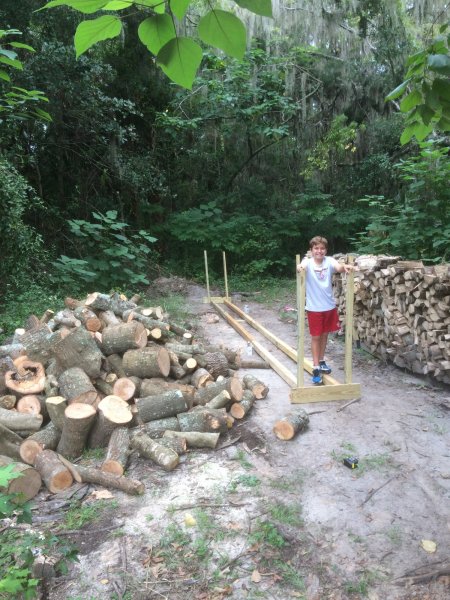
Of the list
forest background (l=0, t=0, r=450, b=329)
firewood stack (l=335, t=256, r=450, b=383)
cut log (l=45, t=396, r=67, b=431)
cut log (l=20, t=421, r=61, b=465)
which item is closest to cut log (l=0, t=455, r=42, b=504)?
cut log (l=20, t=421, r=61, b=465)

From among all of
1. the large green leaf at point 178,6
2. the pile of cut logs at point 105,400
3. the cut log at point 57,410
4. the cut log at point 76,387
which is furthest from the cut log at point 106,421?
the large green leaf at point 178,6

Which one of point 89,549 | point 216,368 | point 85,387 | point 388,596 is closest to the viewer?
point 388,596

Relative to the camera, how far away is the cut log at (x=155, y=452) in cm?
352

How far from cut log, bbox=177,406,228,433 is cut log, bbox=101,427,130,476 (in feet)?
1.69

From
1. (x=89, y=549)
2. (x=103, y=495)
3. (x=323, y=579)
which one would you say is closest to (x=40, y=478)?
(x=103, y=495)

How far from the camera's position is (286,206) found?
49.9 feet

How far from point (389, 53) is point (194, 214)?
7.36m

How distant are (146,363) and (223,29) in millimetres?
4057

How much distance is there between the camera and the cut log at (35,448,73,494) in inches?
130

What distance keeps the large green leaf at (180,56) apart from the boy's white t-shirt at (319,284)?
384cm

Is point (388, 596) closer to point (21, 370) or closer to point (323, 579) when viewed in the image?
point (323, 579)

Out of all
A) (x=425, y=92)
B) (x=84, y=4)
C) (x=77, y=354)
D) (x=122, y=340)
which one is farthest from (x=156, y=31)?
(x=122, y=340)

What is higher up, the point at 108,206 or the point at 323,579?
the point at 108,206

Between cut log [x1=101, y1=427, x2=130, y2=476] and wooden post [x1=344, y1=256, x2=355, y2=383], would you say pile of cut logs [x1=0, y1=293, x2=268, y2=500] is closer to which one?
cut log [x1=101, y1=427, x2=130, y2=476]
